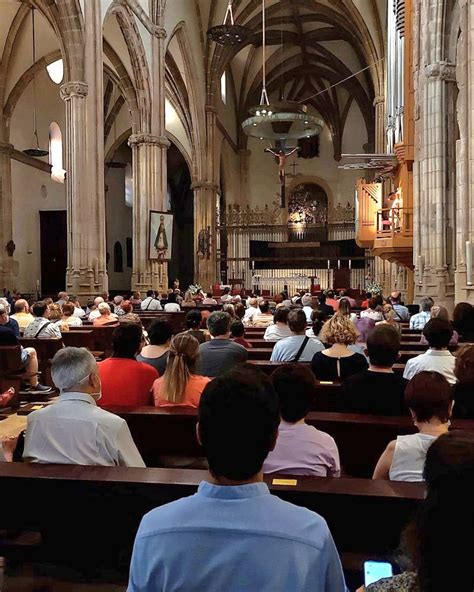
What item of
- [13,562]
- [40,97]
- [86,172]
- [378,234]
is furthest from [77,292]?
[13,562]

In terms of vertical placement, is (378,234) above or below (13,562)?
above

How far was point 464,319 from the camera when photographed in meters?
6.78

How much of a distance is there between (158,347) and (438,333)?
2.28 metres

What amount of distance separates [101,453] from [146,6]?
2330 cm

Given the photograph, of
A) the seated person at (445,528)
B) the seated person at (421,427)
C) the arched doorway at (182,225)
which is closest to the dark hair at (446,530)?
the seated person at (445,528)

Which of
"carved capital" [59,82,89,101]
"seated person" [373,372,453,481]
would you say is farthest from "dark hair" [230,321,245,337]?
"carved capital" [59,82,89,101]

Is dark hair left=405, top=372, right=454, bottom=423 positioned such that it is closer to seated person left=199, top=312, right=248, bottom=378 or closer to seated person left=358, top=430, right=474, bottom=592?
seated person left=358, top=430, right=474, bottom=592

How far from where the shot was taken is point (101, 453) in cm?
293

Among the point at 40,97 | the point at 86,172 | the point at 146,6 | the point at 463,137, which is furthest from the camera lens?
the point at 40,97

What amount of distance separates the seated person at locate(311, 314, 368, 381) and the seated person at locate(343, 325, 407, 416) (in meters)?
0.87

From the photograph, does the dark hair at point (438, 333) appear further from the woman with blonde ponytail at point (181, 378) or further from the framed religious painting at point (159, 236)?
the framed religious painting at point (159, 236)

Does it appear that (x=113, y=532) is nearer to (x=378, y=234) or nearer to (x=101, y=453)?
(x=101, y=453)

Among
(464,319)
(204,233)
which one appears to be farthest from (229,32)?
(464,319)

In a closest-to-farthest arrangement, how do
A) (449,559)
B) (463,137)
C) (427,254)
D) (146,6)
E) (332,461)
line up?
(449,559)
(332,461)
(463,137)
(427,254)
(146,6)
